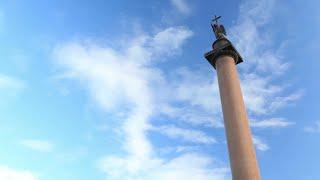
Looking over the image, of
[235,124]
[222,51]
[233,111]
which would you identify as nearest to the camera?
[235,124]

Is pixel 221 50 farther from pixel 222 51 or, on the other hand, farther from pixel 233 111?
pixel 233 111

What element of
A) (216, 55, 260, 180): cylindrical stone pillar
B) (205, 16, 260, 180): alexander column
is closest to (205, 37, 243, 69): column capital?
(205, 16, 260, 180): alexander column

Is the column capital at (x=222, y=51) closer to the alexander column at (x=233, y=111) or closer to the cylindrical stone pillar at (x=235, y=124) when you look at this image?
the alexander column at (x=233, y=111)

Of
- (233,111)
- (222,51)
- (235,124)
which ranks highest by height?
(222,51)

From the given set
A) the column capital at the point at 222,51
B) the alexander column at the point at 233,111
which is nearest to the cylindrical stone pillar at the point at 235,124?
the alexander column at the point at 233,111

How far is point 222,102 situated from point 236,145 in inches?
107

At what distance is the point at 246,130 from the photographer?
19.5 m

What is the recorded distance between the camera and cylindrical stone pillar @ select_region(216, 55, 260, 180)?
18281mm

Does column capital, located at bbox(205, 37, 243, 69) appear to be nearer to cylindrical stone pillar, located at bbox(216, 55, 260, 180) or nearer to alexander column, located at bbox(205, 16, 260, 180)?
alexander column, located at bbox(205, 16, 260, 180)

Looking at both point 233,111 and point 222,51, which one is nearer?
point 233,111

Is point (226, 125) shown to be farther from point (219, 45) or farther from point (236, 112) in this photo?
point (219, 45)

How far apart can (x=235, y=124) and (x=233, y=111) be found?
779 millimetres

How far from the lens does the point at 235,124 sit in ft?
64.0

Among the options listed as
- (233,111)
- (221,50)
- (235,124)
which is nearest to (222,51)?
(221,50)
